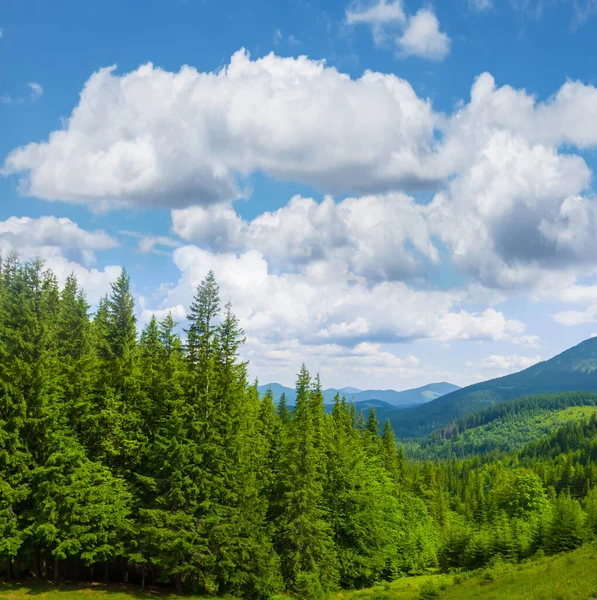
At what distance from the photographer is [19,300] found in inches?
2106

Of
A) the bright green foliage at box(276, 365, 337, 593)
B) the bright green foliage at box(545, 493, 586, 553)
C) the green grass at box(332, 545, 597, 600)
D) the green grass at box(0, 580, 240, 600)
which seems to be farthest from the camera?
the bright green foliage at box(545, 493, 586, 553)

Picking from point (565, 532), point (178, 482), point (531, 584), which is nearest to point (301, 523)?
point (178, 482)

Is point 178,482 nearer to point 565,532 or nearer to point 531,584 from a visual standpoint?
point 531,584

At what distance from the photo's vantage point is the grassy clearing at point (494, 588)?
2542 centimetres

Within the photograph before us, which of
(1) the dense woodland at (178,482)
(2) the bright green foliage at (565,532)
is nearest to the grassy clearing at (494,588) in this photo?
(1) the dense woodland at (178,482)

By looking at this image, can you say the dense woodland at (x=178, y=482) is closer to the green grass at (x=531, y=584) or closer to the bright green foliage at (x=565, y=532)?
the bright green foliage at (x=565, y=532)

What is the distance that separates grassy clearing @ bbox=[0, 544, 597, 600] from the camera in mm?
25420

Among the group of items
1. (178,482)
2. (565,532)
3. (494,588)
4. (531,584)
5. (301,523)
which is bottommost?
(565,532)

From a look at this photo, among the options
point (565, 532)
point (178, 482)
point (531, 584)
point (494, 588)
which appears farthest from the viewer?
point (565, 532)

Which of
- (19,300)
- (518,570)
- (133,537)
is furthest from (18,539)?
(518,570)

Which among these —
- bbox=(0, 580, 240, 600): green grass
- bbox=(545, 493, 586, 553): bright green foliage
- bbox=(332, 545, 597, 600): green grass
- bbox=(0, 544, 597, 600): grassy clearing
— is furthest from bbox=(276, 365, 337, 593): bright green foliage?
bbox=(545, 493, 586, 553): bright green foliage

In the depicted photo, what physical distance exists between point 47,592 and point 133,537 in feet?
19.0

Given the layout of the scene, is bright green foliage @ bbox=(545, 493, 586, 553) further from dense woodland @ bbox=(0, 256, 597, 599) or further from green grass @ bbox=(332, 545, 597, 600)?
green grass @ bbox=(332, 545, 597, 600)

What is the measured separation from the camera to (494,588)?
31.9 metres
